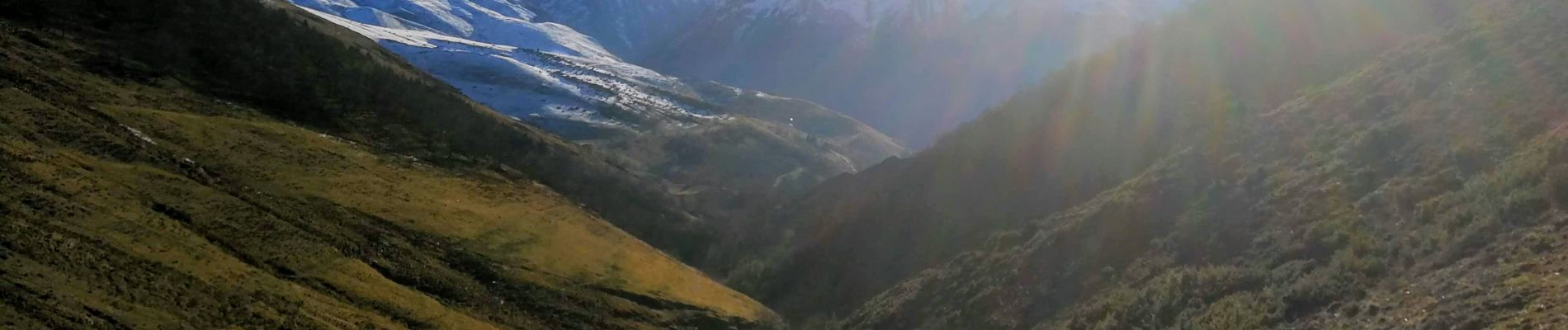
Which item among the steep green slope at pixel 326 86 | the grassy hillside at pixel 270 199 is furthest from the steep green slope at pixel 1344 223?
the steep green slope at pixel 326 86

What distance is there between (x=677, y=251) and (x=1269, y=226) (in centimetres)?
8995

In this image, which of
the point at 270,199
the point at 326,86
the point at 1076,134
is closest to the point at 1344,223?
the point at 1076,134

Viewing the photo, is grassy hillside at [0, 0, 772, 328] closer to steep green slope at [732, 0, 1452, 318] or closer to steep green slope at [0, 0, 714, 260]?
steep green slope at [0, 0, 714, 260]

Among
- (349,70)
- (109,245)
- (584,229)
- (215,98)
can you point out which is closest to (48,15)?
(215,98)

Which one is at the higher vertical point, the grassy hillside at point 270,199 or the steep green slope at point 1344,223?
the steep green slope at point 1344,223

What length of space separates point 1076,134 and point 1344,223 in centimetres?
4875

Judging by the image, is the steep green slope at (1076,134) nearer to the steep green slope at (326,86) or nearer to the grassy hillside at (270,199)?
the grassy hillside at (270,199)

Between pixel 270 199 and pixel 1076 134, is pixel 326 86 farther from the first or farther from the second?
pixel 1076 134

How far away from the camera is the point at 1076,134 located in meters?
95.1

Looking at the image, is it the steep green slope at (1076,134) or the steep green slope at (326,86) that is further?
the steep green slope at (326,86)

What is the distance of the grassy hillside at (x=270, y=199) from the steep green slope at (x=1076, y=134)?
11938mm

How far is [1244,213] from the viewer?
55.6m

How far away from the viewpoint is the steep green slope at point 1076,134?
80438 millimetres

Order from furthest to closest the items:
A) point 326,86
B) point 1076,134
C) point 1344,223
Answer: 1. point 326,86
2. point 1076,134
3. point 1344,223
